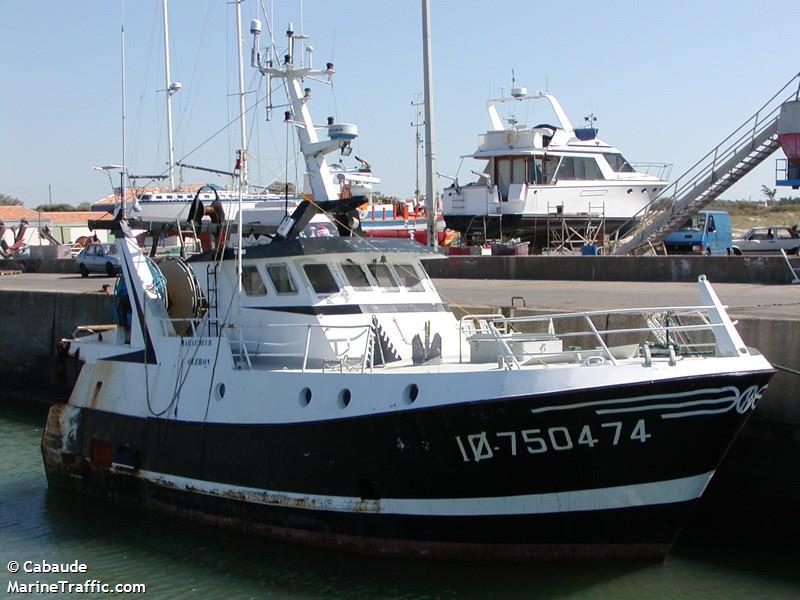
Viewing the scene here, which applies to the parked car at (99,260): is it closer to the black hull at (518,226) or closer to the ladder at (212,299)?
the black hull at (518,226)

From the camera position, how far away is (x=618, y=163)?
38594mm

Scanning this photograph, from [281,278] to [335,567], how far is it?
3.85 metres

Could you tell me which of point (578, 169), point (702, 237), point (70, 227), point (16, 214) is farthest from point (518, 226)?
point (16, 214)

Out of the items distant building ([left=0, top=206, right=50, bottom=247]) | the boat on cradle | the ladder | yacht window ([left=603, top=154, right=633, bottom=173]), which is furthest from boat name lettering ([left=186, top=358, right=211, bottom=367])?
distant building ([left=0, top=206, right=50, bottom=247])

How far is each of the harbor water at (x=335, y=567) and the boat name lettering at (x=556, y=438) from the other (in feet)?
5.00

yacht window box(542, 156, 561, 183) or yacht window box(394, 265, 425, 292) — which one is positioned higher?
yacht window box(542, 156, 561, 183)

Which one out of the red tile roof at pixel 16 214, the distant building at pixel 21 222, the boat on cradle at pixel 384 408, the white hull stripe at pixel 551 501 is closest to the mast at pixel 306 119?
the boat on cradle at pixel 384 408

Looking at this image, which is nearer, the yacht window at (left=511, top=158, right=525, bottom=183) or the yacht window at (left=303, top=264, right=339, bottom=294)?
the yacht window at (left=303, top=264, right=339, bottom=294)

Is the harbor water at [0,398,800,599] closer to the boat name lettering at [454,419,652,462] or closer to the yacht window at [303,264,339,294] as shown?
the boat name lettering at [454,419,652,462]

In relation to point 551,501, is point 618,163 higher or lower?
higher

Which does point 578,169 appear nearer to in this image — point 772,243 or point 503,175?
point 503,175

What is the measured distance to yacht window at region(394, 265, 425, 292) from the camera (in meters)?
14.1

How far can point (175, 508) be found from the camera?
46.2 ft

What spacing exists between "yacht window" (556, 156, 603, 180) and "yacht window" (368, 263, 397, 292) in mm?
24039
